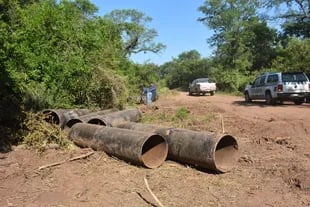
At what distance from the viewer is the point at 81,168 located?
32.2ft

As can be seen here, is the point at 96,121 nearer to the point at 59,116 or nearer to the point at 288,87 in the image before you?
the point at 59,116

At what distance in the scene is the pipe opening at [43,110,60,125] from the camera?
14.3m

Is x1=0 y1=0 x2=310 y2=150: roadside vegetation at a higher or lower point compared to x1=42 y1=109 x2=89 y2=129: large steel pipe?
higher

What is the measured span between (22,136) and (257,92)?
54.6ft

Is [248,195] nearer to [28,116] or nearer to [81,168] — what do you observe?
[81,168]

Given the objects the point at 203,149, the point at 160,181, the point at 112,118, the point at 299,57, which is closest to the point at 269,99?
the point at 299,57

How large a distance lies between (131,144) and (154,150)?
2.57 ft

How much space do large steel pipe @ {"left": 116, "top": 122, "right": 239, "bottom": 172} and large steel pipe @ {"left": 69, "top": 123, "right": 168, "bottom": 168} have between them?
282 millimetres

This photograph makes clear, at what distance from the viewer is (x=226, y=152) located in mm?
10219

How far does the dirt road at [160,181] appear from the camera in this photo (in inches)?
296

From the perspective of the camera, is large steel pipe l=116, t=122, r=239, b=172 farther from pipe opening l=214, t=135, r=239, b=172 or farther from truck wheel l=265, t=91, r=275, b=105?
truck wheel l=265, t=91, r=275, b=105

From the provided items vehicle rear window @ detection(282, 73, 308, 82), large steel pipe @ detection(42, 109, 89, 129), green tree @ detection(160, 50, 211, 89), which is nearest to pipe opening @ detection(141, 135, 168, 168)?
large steel pipe @ detection(42, 109, 89, 129)

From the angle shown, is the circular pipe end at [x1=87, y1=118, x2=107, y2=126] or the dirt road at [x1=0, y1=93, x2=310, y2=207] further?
the circular pipe end at [x1=87, y1=118, x2=107, y2=126]

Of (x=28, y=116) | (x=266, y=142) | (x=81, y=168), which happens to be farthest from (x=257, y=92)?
(x=81, y=168)
